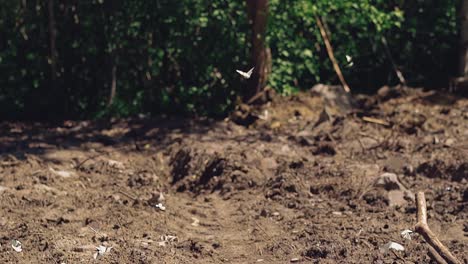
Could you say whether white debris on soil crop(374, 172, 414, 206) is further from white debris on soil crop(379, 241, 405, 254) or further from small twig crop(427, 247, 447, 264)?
small twig crop(427, 247, 447, 264)

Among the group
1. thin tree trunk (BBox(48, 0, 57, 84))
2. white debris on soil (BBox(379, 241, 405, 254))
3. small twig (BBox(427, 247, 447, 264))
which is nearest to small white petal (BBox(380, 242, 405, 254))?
white debris on soil (BBox(379, 241, 405, 254))

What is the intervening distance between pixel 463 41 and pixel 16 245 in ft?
19.6

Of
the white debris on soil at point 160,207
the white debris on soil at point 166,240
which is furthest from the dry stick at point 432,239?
the white debris on soil at point 160,207

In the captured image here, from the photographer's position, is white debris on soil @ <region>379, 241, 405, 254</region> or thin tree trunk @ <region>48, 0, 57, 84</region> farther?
thin tree trunk @ <region>48, 0, 57, 84</region>

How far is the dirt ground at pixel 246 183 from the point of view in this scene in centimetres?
614

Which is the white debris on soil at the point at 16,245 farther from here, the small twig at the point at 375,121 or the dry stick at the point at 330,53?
the dry stick at the point at 330,53

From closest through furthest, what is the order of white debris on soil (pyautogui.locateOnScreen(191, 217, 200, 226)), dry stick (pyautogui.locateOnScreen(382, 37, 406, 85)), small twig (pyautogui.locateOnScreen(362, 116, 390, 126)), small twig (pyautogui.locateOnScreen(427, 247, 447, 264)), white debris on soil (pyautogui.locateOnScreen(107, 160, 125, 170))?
small twig (pyautogui.locateOnScreen(427, 247, 447, 264))
white debris on soil (pyautogui.locateOnScreen(191, 217, 200, 226))
white debris on soil (pyautogui.locateOnScreen(107, 160, 125, 170))
small twig (pyautogui.locateOnScreen(362, 116, 390, 126))
dry stick (pyautogui.locateOnScreen(382, 37, 406, 85))

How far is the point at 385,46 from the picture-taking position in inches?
413

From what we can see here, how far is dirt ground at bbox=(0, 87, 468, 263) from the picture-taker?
614 centimetres

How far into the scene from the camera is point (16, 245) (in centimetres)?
602

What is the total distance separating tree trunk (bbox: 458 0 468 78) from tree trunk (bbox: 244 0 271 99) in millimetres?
2171

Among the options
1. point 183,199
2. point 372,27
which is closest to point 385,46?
point 372,27

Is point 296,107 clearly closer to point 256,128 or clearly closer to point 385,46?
point 256,128

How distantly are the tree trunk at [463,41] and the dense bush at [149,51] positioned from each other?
34 centimetres
